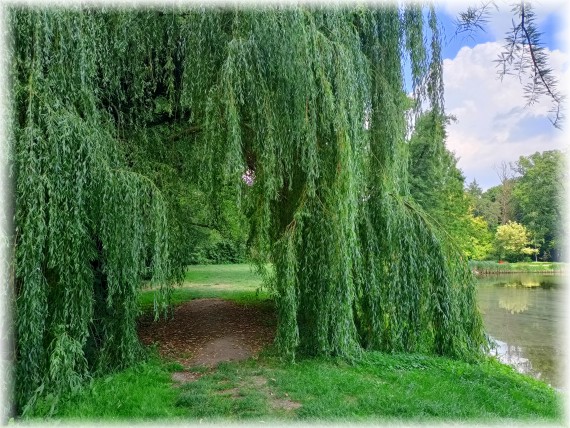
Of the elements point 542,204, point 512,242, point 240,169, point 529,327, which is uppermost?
point 542,204

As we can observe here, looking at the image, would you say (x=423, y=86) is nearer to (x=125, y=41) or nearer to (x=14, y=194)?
(x=125, y=41)

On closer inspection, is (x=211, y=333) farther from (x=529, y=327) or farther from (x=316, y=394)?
(x=529, y=327)

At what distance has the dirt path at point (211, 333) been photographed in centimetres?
547

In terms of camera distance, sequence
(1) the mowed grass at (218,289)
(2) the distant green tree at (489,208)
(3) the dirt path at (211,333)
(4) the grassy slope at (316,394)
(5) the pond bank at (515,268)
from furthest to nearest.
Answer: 1. (2) the distant green tree at (489,208)
2. (5) the pond bank at (515,268)
3. (1) the mowed grass at (218,289)
4. (3) the dirt path at (211,333)
5. (4) the grassy slope at (316,394)

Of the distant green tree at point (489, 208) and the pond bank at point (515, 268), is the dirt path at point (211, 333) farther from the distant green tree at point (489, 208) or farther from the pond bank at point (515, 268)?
the distant green tree at point (489, 208)

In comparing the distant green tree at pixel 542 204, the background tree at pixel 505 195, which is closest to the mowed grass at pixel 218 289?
the distant green tree at pixel 542 204

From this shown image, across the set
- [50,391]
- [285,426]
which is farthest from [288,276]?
[50,391]

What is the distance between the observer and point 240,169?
440 centimetres

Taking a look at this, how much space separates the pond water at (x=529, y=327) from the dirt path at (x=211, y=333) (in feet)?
17.3

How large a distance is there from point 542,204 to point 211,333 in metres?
35.6

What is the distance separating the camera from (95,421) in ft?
11.5

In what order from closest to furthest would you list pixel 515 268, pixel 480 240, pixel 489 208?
pixel 480 240
pixel 515 268
pixel 489 208

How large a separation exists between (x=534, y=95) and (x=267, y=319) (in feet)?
20.5

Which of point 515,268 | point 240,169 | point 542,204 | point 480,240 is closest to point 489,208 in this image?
point 542,204
